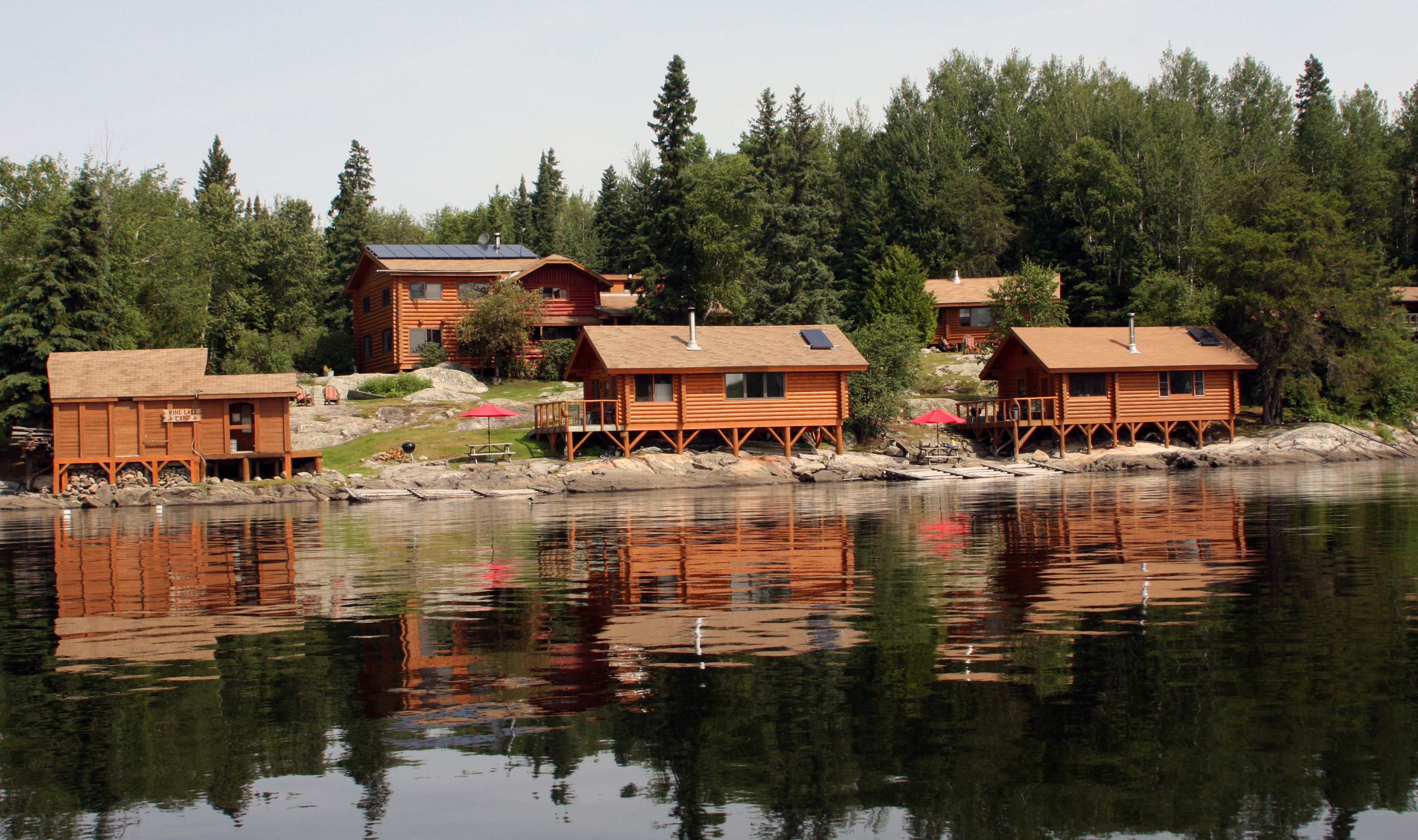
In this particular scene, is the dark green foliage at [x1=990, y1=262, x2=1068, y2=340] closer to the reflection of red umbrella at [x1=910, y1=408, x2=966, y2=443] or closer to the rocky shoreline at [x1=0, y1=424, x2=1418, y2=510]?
the rocky shoreline at [x1=0, y1=424, x2=1418, y2=510]

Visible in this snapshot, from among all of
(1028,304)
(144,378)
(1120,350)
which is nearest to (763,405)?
(1120,350)

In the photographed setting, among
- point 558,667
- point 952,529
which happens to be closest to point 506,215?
point 952,529

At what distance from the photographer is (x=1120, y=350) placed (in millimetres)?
47938

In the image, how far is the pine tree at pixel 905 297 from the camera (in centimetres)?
6194

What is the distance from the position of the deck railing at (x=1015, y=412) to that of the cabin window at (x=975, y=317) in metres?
18.3

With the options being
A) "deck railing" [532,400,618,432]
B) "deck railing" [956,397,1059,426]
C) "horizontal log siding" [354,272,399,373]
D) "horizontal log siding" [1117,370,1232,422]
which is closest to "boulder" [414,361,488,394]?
"horizontal log siding" [354,272,399,373]

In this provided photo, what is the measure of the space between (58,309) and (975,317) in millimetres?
46921

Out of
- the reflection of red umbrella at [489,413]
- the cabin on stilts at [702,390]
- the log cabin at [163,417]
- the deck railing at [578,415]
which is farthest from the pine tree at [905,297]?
the log cabin at [163,417]

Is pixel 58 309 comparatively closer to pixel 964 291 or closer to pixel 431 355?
pixel 431 355

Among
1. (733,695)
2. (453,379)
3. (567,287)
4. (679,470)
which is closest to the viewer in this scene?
(733,695)

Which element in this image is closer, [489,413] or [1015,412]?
[489,413]

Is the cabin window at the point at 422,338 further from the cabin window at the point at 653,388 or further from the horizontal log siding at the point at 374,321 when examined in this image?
the cabin window at the point at 653,388

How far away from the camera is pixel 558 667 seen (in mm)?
9258

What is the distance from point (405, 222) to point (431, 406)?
65281mm
